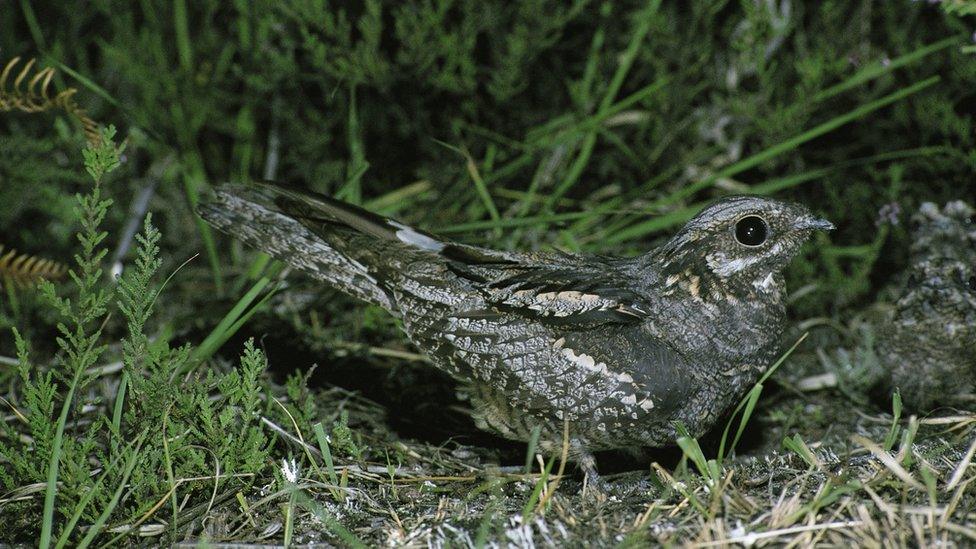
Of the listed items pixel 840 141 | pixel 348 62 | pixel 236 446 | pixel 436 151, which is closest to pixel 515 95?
pixel 436 151

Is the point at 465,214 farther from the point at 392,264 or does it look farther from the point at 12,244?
the point at 12,244

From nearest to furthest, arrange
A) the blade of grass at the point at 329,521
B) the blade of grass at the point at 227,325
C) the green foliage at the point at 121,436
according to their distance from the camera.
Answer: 1. the blade of grass at the point at 329,521
2. the green foliage at the point at 121,436
3. the blade of grass at the point at 227,325

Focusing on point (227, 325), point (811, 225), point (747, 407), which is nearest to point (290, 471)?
point (227, 325)

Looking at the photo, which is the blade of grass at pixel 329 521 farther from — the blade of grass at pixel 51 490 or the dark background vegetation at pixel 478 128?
the dark background vegetation at pixel 478 128

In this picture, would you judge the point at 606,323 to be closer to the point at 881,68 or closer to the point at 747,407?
the point at 747,407

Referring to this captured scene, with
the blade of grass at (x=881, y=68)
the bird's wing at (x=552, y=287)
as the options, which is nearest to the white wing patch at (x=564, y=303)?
the bird's wing at (x=552, y=287)

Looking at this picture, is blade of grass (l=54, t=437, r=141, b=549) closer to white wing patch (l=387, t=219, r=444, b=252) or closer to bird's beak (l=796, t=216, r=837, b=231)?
white wing patch (l=387, t=219, r=444, b=252)
